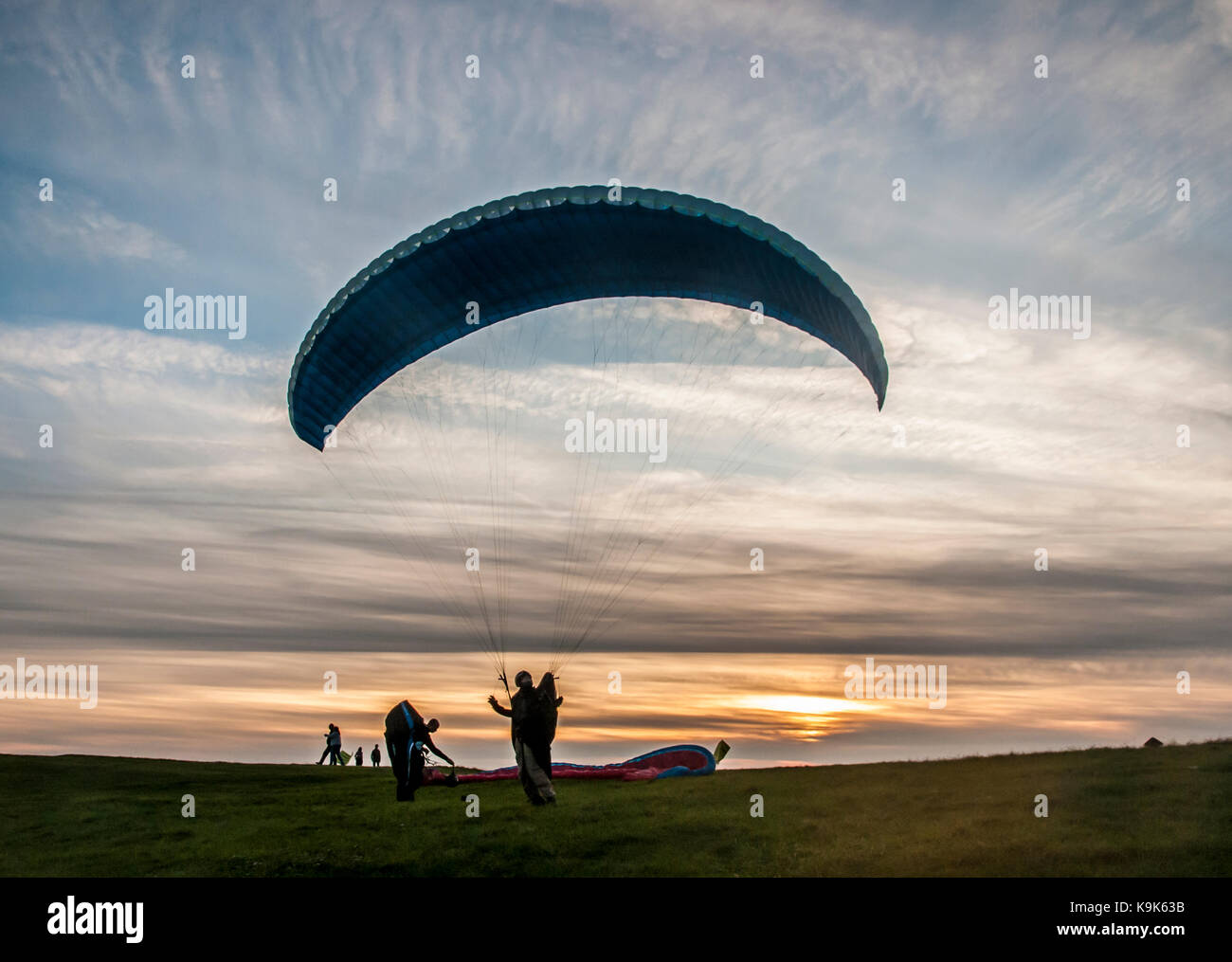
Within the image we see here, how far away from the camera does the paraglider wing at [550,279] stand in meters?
13.9

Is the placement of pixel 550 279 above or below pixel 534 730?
above

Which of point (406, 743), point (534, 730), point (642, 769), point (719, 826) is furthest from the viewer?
point (642, 769)

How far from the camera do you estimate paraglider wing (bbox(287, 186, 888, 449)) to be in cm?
1385

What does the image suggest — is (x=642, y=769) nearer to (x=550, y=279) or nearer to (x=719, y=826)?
(x=719, y=826)

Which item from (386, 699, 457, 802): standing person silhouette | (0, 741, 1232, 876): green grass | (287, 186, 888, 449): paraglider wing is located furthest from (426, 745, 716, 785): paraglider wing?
(287, 186, 888, 449): paraglider wing

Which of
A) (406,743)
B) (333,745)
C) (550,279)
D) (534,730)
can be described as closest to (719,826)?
(534,730)

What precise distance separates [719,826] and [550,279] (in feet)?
30.1

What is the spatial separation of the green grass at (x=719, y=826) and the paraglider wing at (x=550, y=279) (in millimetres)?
6348

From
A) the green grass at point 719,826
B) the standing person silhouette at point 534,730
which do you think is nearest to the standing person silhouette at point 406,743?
the green grass at point 719,826

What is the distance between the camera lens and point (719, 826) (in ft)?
41.4

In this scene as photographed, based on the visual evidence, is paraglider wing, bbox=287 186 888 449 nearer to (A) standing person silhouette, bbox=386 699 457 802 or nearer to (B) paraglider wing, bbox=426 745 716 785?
(A) standing person silhouette, bbox=386 699 457 802
